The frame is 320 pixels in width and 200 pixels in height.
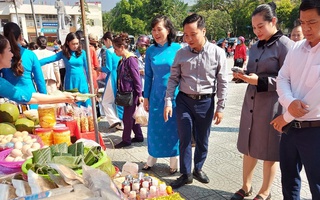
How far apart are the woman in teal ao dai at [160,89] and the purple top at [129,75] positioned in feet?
2.70

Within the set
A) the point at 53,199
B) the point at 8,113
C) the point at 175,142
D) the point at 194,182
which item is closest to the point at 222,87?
the point at 175,142

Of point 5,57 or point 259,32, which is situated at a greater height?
point 259,32

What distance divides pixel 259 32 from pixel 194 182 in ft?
5.45

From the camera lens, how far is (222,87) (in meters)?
2.70

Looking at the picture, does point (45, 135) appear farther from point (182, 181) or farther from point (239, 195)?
point (239, 195)

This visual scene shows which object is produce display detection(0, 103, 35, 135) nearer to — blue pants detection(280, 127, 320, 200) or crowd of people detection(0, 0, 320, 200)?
crowd of people detection(0, 0, 320, 200)

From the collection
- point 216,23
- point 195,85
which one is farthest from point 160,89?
point 216,23

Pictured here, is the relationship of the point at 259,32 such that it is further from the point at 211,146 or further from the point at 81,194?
the point at 211,146

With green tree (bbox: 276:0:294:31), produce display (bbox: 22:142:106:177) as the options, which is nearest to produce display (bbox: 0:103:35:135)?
produce display (bbox: 22:142:106:177)

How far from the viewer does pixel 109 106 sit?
508 centimetres

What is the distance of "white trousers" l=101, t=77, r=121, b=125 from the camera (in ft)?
16.5

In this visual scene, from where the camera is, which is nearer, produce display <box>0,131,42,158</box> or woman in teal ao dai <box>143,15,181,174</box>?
produce display <box>0,131,42,158</box>

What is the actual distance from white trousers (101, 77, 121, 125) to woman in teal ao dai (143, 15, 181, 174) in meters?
1.91

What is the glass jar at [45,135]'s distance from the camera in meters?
2.47
